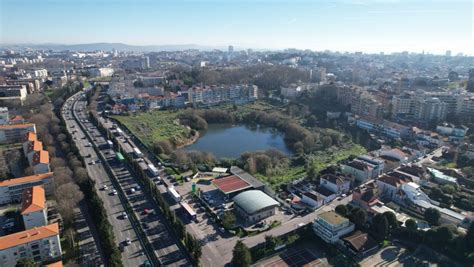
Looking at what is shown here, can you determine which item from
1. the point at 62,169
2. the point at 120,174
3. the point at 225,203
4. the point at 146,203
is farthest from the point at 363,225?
the point at 62,169

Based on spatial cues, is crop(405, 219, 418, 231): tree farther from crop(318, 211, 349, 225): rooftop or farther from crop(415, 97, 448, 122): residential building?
crop(415, 97, 448, 122): residential building

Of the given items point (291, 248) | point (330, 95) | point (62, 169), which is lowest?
point (291, 248)

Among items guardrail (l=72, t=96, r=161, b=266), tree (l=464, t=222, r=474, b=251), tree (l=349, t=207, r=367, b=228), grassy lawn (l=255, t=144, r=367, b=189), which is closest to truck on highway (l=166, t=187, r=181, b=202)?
guardrail (l=72, t=96, r=161, b=266)

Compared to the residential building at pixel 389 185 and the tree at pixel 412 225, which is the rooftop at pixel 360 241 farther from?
the residential building at pixel 389 185

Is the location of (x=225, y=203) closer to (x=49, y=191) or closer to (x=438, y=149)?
(x=49, y=191)

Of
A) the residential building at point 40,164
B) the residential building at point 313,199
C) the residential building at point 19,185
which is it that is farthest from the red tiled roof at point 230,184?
the residential building at point 40,164

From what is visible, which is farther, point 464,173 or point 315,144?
point 315,144

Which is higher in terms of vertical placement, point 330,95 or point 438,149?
point 330,95
